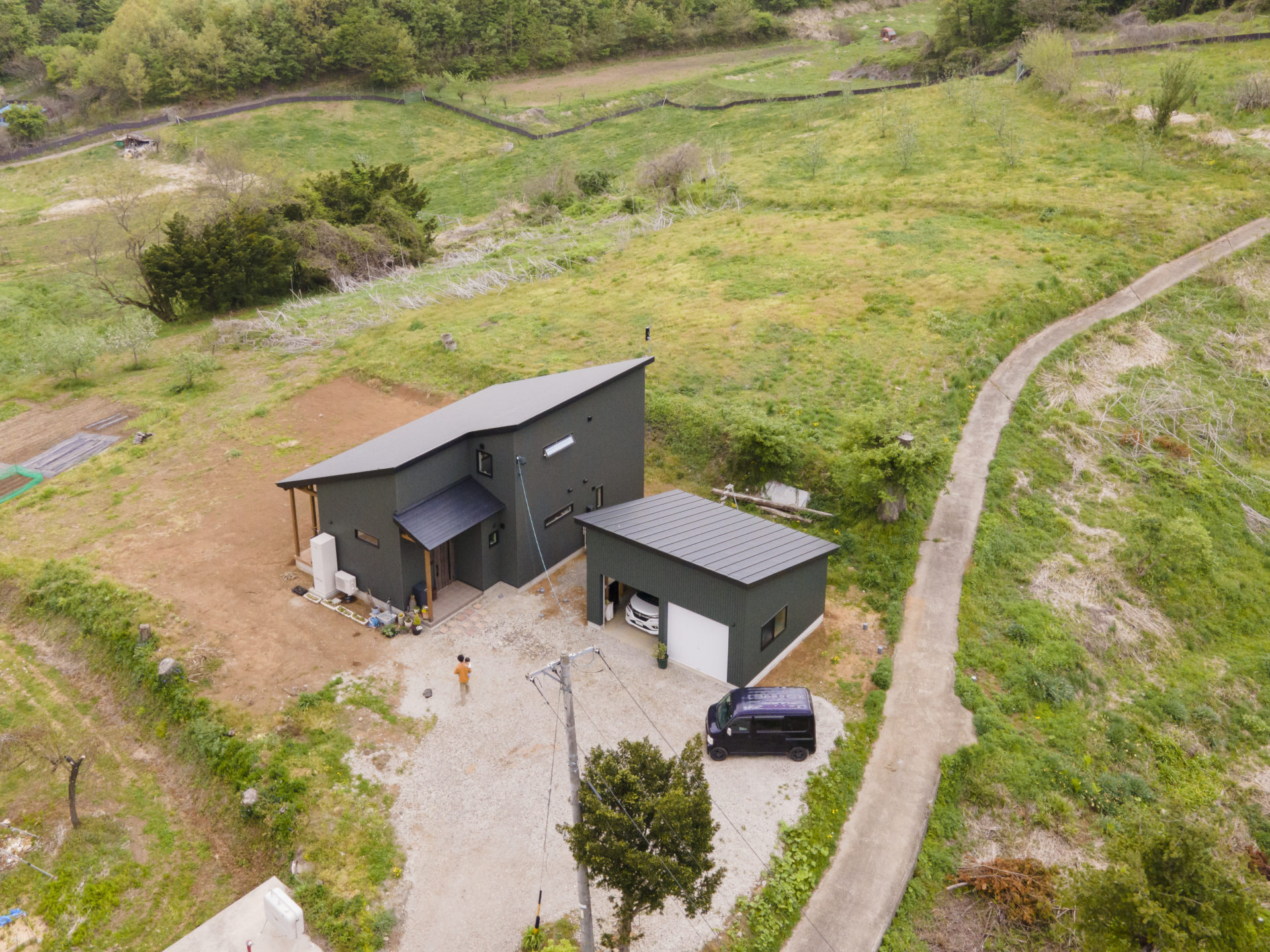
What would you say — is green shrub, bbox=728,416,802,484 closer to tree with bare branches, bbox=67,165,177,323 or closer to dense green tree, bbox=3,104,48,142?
tree with bare branches, bbox=67,165,177,323

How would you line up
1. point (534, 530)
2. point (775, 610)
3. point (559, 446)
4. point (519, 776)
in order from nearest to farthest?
point (519, 776), point (775, 610), point (559, 446), point (534, 530)

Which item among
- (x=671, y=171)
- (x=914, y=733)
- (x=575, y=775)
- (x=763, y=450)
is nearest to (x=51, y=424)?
(x=763, y=450)

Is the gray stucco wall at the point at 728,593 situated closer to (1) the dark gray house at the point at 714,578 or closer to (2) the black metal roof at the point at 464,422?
(1) the dark gray house at the point at 714,578

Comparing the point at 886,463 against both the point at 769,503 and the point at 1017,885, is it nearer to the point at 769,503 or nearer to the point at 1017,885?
the point at 769,503

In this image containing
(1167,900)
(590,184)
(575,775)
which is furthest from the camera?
(590,184)

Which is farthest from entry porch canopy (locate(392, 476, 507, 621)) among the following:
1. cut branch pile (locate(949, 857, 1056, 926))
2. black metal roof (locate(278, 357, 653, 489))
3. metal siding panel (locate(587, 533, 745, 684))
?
cut branch pile (locate(949, 857, 1056, 926))

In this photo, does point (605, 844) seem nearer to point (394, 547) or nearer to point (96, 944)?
point (96, 944)

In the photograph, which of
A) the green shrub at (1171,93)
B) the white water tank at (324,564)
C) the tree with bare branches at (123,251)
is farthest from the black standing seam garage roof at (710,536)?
the green shrub at (1171,93)
